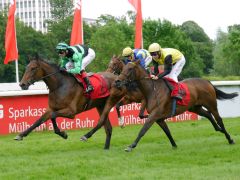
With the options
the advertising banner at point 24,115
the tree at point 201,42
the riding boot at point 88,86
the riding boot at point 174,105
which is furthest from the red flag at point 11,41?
the tree at point 201,42

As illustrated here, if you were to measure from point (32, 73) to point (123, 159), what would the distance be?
234cm

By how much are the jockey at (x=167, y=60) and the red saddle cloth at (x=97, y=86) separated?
1060 mm

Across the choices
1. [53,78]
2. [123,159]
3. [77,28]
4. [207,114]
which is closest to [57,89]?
[53,78]

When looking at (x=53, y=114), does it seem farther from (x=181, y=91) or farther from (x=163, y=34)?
(x=163, y=34)

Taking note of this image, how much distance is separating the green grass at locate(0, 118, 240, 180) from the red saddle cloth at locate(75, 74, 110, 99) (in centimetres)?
95

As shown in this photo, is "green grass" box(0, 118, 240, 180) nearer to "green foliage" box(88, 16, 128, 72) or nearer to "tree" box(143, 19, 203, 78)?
"green foliage" box(88, 16, 128, 72)

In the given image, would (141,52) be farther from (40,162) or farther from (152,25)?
(152,25)

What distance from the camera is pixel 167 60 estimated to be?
31.7ft

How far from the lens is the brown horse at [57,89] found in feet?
31.8

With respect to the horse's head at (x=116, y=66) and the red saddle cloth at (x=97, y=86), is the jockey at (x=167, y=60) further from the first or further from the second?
the horse's head at (x=116, y=66)

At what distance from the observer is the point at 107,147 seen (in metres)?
10.2

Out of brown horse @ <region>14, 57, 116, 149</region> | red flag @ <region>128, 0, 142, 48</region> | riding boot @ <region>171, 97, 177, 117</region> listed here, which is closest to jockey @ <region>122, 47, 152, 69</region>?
brown horse @ <region>14, 57, 116, 149</region>

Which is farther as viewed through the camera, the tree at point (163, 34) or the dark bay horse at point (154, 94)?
the tree at point (163, 34)

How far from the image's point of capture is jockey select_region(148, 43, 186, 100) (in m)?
9.67
